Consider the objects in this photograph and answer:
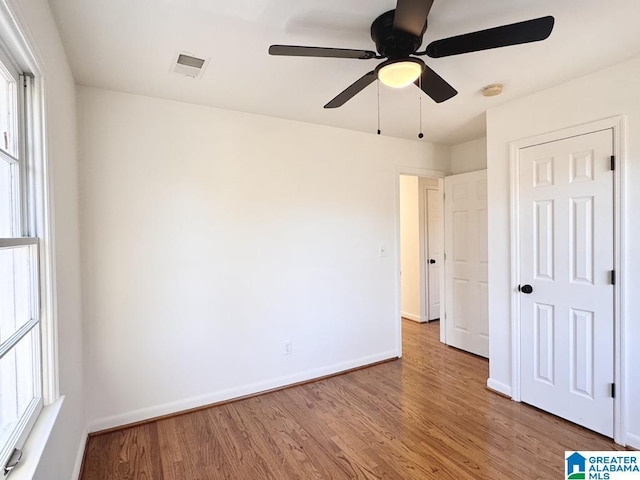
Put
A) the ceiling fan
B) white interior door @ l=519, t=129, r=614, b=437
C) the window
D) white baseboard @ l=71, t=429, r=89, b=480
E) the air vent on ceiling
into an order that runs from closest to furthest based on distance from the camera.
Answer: the window
the ceiling fan
white baseboard @ l=71, t=429, r=89, b=480
the air vent on ceiling
white interior door @ l=519, t=129, r=614, b=437

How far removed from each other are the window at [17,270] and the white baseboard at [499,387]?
3.11m

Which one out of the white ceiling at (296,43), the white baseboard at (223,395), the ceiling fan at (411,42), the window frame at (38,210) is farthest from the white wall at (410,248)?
the window frame at (38,210)

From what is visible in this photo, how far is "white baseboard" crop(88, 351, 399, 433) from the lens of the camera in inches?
93.5

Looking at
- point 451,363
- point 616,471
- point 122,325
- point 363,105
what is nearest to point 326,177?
point 363,105

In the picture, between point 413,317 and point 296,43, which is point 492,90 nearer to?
point 296,43

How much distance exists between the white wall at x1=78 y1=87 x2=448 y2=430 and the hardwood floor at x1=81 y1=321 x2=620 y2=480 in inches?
11.3

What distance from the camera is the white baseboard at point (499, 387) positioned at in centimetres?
277

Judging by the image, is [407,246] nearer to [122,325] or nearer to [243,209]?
[243,209]

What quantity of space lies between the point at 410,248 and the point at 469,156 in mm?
1732

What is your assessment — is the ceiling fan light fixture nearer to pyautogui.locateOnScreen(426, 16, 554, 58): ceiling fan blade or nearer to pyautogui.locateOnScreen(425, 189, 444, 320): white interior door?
pyautogui.locateOnScreen(426, 16, 554, 58): ceiling fan blade

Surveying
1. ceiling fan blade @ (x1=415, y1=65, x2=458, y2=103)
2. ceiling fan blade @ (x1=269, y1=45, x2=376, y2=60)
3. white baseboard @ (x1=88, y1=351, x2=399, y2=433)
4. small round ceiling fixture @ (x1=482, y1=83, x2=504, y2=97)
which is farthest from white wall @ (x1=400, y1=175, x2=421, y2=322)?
ceiling fan blade @ (x1=269, y1=45, x2=376, y2=60)

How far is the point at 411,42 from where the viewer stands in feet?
4.88

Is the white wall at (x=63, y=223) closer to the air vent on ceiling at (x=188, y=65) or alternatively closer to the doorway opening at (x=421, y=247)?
the air vent on ceiling at (x=188, y=65)

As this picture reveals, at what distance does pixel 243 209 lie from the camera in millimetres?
2840
